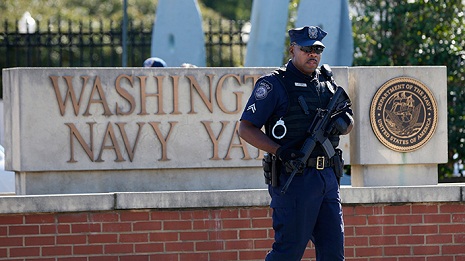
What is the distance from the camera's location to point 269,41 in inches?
483

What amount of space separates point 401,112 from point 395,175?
1.68 feet

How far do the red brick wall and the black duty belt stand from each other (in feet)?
5.05

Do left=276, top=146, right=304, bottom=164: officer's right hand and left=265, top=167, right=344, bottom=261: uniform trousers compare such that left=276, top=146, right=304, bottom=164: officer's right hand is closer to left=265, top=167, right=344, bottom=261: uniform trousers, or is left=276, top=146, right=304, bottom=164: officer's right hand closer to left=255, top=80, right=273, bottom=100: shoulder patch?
left=265, top=167, right=344, bottom=261: uniform trousers

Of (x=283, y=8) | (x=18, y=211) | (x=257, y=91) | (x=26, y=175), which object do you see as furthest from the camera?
(x=283, y=8)

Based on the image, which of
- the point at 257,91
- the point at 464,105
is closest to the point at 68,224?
the point at 257,91

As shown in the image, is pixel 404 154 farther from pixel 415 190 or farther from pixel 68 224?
pixel 68 224

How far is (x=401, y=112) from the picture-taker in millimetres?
7719

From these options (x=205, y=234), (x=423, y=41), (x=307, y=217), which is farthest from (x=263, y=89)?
(x=423, y=41)

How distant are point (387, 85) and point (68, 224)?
8.53ft

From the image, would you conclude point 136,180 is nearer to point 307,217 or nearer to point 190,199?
point 190,199

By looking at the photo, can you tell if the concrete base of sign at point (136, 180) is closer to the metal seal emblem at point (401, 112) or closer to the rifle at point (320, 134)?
the metal seal emblem at point (401, 112)

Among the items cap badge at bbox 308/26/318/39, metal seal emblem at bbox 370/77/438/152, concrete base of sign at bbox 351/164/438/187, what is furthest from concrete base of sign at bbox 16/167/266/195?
cap badge at bbox 308/26/318/39

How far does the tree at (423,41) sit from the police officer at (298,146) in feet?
21.5

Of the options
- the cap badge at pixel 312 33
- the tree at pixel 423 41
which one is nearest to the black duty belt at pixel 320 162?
the cap badge at pixel 312 33
